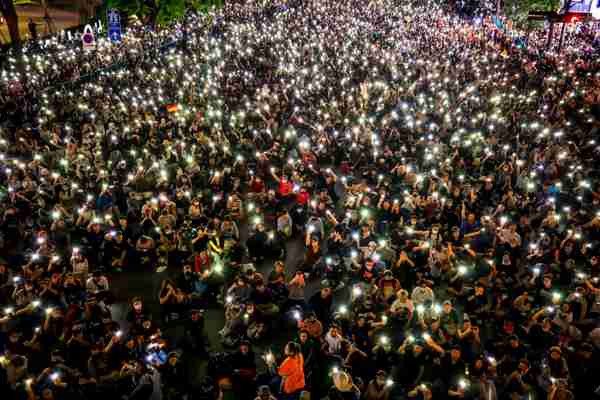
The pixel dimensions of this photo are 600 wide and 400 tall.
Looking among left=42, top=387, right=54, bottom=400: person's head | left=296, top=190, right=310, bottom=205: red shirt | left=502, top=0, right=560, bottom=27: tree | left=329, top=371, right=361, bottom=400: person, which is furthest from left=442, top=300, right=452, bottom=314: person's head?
left=502, top=0, right=560, bottom=27: tree

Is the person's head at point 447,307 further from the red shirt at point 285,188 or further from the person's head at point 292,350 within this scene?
the red shirt at point 285,188

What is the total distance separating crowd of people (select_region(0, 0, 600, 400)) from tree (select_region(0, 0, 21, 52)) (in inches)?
52.0

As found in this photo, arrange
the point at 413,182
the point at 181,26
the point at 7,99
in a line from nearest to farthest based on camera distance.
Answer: the point at 413,182
the point at 7,99
the point at 181,26

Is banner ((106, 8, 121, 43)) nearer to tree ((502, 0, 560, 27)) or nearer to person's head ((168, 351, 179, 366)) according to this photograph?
person's head ((168, 351, 179, 366))

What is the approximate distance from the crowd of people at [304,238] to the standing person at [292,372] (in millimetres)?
31

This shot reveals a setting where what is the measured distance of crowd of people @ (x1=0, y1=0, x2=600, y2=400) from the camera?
269 inches

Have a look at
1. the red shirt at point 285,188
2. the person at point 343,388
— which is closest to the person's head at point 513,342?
the person at point 343,388

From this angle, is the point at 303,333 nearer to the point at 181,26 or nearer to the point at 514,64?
the point at 514,64

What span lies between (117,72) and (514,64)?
22.1 metres

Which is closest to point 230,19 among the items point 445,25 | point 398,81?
point 445,25

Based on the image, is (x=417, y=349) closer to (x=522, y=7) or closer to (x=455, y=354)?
(x=455, y=354)

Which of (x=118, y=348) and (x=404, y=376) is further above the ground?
(x=118, y=348)

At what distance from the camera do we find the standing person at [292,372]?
614cm

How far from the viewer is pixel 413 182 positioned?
39.5 ft
